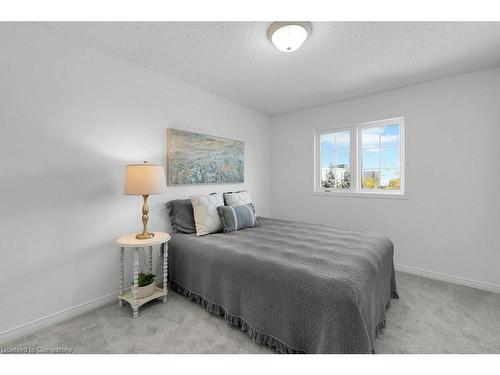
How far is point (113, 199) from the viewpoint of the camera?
Result: 2.12 metres

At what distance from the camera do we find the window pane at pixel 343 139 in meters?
3.38

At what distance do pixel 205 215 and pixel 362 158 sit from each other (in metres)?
2.49

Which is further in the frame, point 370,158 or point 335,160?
point 335,160

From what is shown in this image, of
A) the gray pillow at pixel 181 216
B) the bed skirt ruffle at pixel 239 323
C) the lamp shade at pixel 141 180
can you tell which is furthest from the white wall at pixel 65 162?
the bed skirt ruffle at pixel 239 323

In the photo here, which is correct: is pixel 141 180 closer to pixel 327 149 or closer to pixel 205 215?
pixel 205 215

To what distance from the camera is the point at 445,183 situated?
8.48ft

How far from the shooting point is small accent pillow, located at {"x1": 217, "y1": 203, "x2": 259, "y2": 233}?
2.49m

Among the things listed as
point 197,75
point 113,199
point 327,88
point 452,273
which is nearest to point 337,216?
point 452,273

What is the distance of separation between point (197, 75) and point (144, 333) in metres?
2.59

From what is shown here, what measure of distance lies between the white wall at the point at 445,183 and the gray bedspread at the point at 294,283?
1.04m

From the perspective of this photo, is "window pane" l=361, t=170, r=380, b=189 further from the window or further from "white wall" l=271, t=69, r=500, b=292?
"white wall" l=271, t=69, r=500, b=292

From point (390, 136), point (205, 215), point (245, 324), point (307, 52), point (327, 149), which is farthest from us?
point (327, 149)

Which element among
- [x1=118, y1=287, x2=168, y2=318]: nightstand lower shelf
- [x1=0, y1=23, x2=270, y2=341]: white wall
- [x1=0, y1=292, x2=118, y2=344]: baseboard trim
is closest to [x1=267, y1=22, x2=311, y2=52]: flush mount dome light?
[x1=0, y1=23, x2=270, y2=341]: white wall

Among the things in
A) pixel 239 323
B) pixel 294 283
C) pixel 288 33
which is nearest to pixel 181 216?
pixel 239 323
